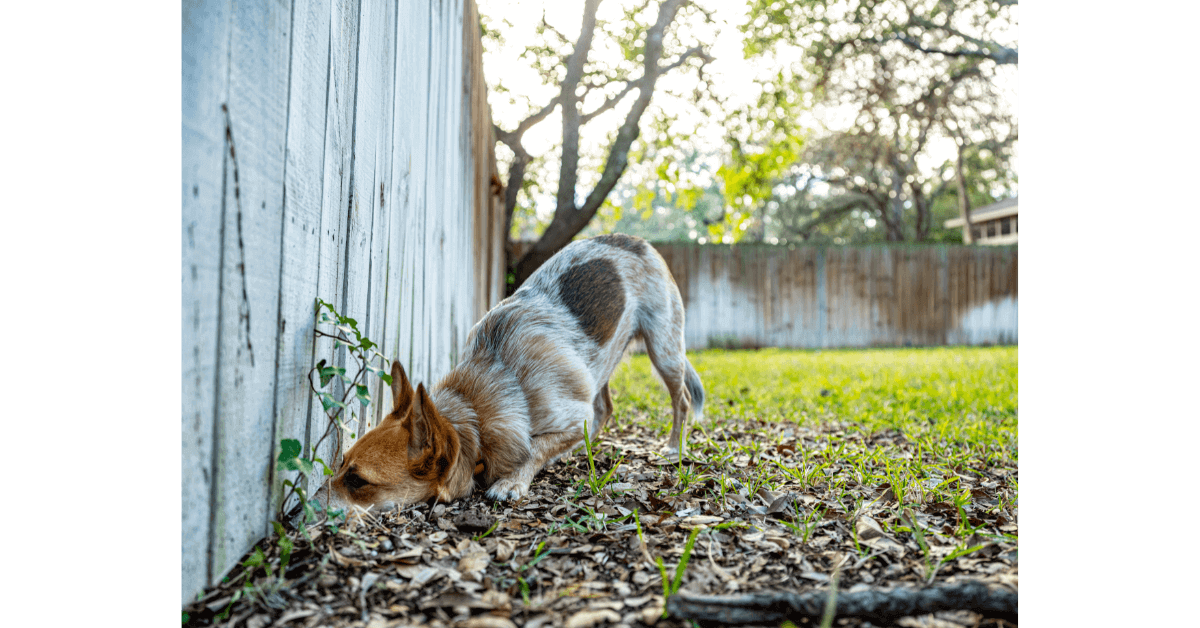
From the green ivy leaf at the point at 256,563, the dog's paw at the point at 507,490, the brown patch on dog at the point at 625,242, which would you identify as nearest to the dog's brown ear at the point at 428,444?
the dog's paw at the point at 507,490

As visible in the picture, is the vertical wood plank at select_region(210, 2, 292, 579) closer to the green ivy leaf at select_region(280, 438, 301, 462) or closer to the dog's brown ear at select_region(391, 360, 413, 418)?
the green ivy leaf at select_region(280, 438, 301, 462)

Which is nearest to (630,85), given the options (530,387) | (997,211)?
(530,387)

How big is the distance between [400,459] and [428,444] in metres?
0.12

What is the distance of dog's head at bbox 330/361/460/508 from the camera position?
92.4 inches

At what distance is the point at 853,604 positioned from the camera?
154cm

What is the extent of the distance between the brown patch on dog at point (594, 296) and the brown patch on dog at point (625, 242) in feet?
1.01

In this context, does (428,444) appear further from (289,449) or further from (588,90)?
(588,90)

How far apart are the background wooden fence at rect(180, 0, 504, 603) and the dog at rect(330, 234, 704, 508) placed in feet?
1.05

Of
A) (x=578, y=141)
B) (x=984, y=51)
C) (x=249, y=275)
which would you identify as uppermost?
(x=984, y=51)
